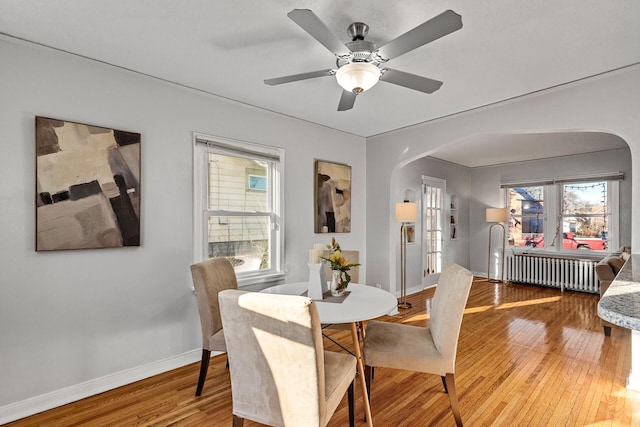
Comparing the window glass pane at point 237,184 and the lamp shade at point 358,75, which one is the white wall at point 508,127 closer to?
the window glass pane at point 237,184

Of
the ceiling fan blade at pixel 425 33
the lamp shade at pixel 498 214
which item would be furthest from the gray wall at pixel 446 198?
the ceiling fan blade at pixel 425 33

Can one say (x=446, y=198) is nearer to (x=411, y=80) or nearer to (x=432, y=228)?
(x=432, y=228)

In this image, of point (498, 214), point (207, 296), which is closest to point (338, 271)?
point (207, 296)

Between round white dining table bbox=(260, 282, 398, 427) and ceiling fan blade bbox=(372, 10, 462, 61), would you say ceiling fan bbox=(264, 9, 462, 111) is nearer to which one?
ceiling fan blade bbox=(372, 10, 462, 61)

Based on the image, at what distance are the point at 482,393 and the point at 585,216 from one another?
16.8ft

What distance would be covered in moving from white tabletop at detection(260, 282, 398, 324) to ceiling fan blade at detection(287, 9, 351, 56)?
1563 mm

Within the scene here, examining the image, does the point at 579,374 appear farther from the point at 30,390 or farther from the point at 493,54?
the point at 30,390

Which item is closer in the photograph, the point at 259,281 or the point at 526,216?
the point at 259,281

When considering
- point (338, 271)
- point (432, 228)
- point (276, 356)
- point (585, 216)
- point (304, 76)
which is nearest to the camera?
point (276, 356)

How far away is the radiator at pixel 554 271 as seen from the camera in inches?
214

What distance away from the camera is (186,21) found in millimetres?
1941

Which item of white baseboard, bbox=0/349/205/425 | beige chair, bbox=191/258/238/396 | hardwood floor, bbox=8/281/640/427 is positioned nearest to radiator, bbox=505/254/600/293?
hardwood floor, bbox=8/281/640/427

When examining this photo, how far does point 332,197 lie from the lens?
416 cm

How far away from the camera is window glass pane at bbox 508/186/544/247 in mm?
6281
